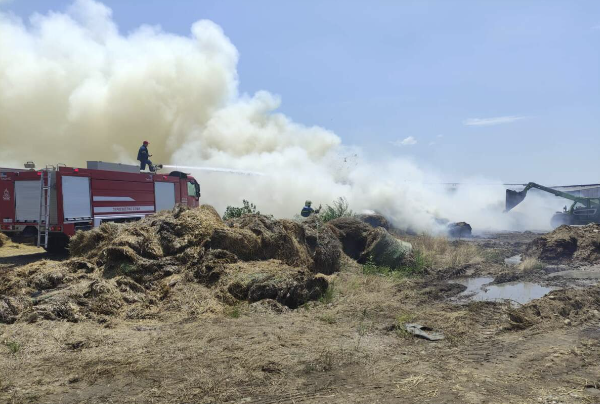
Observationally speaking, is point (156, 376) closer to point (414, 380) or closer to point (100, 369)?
point (100, 369)

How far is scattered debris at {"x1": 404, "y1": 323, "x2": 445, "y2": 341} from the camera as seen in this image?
6.53m

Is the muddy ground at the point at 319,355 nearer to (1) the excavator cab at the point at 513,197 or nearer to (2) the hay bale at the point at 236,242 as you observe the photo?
(2) the hay bale at the point at 236,242

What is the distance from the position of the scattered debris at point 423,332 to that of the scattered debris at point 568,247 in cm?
1009

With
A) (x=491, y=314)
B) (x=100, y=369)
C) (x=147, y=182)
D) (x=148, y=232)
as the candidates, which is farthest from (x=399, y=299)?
(x=147, y=182)

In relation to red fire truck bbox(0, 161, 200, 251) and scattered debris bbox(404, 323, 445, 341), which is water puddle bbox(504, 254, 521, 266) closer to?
scattered debris bbox(404, 323, 445, 341)

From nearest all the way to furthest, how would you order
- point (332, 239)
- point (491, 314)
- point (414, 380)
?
point (414, 380), point (491, 314), point (332, 239)

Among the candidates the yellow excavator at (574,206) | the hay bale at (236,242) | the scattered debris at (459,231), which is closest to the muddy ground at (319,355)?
the hay bale at (236,242)

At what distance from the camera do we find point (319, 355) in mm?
5707

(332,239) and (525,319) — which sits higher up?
(332,239)

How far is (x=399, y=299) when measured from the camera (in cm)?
929

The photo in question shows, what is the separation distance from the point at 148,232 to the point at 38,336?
3.79 m

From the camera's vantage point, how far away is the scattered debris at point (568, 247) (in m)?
15.0

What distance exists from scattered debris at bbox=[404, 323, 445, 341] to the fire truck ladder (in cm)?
1121

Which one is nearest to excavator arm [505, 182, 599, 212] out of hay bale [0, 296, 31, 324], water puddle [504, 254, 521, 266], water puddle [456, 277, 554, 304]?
water puddle [504, 254, 521, 266]
